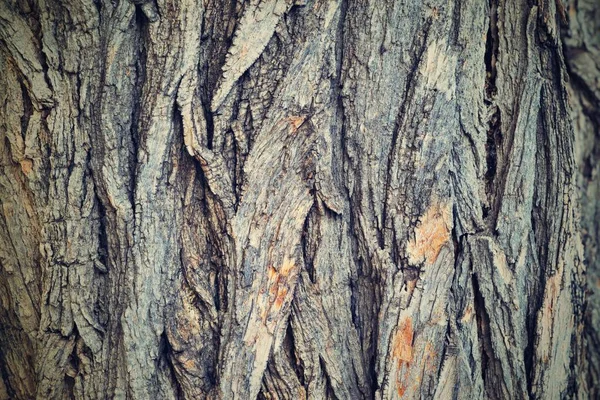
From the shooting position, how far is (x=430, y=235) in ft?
5.82

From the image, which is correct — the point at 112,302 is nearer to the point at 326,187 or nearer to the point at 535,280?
the point at 326,187

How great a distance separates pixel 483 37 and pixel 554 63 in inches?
12.5

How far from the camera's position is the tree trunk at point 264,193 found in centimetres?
173

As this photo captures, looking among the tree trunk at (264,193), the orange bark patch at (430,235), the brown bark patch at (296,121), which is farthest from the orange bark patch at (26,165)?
the orange bark patch at (430,235)

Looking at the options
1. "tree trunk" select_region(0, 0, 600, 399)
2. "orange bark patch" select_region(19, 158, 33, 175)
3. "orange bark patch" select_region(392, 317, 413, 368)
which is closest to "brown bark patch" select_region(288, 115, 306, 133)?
"tree trunk" select_region(0, 0, 600, 399)

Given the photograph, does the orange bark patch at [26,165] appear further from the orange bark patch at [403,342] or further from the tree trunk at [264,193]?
the orange bark patch at [403,342]

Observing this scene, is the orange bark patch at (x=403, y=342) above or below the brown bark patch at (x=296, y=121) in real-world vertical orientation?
below

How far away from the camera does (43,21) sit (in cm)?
176

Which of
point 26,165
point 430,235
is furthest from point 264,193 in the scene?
point 26,165

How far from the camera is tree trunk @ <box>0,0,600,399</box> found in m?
1.73

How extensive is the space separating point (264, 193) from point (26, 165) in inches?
30.7

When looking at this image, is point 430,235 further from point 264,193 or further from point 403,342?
point 264,193

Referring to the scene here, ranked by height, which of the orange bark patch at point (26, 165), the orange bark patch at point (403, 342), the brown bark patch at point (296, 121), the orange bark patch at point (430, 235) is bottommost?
the orange bark patch at point (403, 342)

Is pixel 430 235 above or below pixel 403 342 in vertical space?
above
